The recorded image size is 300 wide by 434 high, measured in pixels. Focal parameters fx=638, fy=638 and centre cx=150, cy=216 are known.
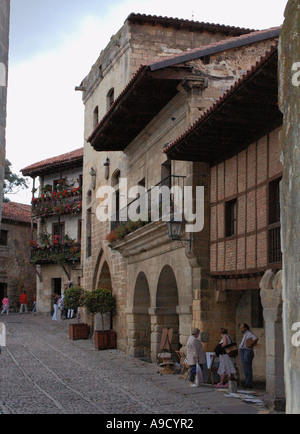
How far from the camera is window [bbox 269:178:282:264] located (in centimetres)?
1074

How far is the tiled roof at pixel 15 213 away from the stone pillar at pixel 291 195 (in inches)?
1370

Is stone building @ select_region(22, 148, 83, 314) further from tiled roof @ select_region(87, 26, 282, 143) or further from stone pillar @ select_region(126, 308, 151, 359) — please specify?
tiled roof @ select_region(87, 26, 282, 143)

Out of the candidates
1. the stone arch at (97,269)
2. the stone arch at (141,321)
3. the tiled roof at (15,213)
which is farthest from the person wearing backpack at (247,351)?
the tiled roof at (15,213)

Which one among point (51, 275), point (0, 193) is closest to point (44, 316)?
point (51, 275)

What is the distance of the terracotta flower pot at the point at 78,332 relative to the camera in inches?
931

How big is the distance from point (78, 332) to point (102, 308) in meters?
2.90

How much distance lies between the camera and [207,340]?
13.7 m

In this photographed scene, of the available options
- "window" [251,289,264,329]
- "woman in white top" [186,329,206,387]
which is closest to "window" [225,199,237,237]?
"window" [251,289,264,329]

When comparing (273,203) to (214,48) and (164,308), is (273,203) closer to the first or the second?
(214,48)

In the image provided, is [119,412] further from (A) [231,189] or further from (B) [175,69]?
(B) [175,69]

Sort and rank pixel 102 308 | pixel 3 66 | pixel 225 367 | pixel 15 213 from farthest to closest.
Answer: pixel 15 213 → pixel 102 308 → pixel 225 367 → pixel 3 66

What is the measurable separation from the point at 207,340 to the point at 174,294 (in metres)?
3.72

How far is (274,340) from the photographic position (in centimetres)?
1027

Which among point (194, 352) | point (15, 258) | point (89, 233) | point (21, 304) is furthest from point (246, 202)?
point (15, 258)
